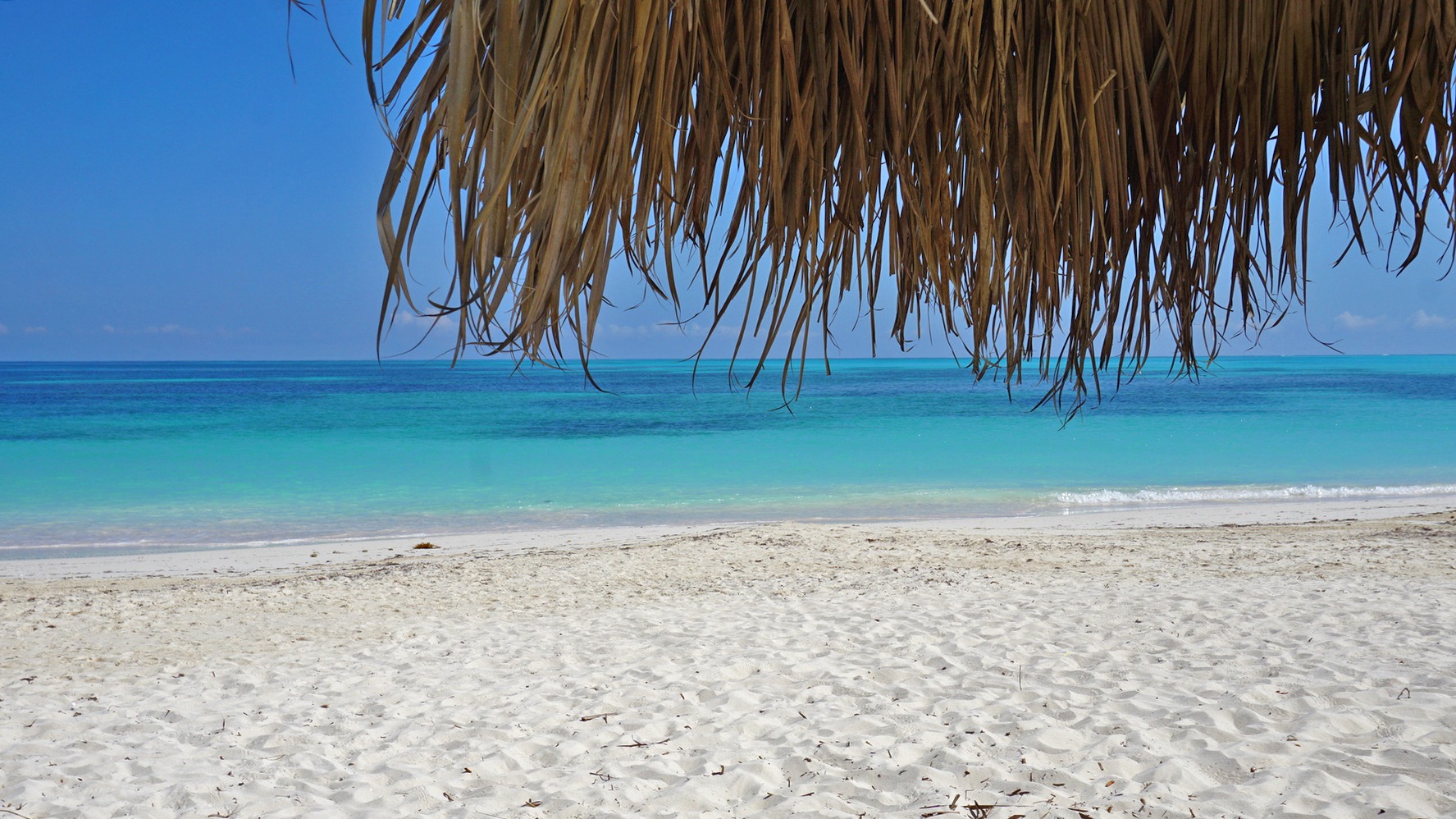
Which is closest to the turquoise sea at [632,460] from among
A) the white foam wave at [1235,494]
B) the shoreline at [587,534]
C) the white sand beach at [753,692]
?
the white foam wave at [1235,494]

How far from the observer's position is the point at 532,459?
2145cm

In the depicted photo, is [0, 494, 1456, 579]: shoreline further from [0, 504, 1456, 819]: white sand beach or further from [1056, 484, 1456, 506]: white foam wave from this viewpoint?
[0, 504, 1456, 819]: white sand beach

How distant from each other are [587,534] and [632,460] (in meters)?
9.74

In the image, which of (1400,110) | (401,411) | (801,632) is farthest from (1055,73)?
(401,411)

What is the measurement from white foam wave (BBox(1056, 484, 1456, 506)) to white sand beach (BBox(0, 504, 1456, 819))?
6.40 meters

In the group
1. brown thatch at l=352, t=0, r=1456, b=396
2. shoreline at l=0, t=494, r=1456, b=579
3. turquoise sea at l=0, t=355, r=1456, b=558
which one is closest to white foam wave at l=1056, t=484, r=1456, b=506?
turquoise sea at l=0, t=355, r=1456, b=558

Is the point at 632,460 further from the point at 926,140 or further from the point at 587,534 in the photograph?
the point at 926,140

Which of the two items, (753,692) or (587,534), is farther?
(587,534)

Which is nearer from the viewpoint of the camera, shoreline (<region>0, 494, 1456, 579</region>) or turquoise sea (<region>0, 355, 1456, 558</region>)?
shoreline (<region>0, 494, 1456, 579</region>)

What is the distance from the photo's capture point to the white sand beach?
312 centimetres

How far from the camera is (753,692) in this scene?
4.26 m

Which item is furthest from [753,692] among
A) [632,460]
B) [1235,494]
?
[632,460]

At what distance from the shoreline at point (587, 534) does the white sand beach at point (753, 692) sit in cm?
153

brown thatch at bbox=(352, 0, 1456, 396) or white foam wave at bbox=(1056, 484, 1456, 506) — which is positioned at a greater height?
brown thatch at bbox=(352, 0, 1456, 396)
